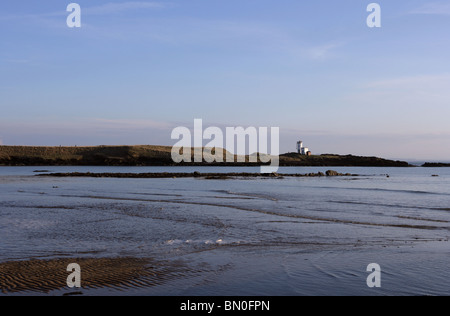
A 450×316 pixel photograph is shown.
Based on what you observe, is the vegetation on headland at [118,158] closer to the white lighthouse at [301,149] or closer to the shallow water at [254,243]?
the white lighthouse at [301,149]

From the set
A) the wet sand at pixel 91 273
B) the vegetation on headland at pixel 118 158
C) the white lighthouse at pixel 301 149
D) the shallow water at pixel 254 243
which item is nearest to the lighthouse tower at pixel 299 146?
the white lighthouse at pixel 301 149

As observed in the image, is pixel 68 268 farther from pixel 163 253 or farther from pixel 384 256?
pixel 384 256

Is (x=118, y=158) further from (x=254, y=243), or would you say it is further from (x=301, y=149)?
(x=254, y=243)

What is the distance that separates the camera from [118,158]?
121m

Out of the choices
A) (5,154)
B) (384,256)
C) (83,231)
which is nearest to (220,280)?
(384,256)

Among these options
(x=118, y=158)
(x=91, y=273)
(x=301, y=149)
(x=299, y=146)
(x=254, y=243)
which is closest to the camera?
(x=91, y=273)

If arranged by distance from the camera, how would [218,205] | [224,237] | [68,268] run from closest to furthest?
[68,268] < [224,237] < [218,205]

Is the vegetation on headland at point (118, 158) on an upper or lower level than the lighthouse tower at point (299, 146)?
lower

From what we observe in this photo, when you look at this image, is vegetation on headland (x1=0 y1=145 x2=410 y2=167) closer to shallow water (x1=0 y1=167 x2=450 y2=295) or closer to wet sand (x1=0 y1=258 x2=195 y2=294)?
shallow water (x1=0 y1=167 x2=450 y2=295)

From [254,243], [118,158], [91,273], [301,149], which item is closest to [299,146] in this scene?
[301,149]

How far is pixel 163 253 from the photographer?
11094 millimetres

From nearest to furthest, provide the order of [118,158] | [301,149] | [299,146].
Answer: [118,158] → [301,149] → [299,146]

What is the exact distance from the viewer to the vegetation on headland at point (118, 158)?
113 metres
